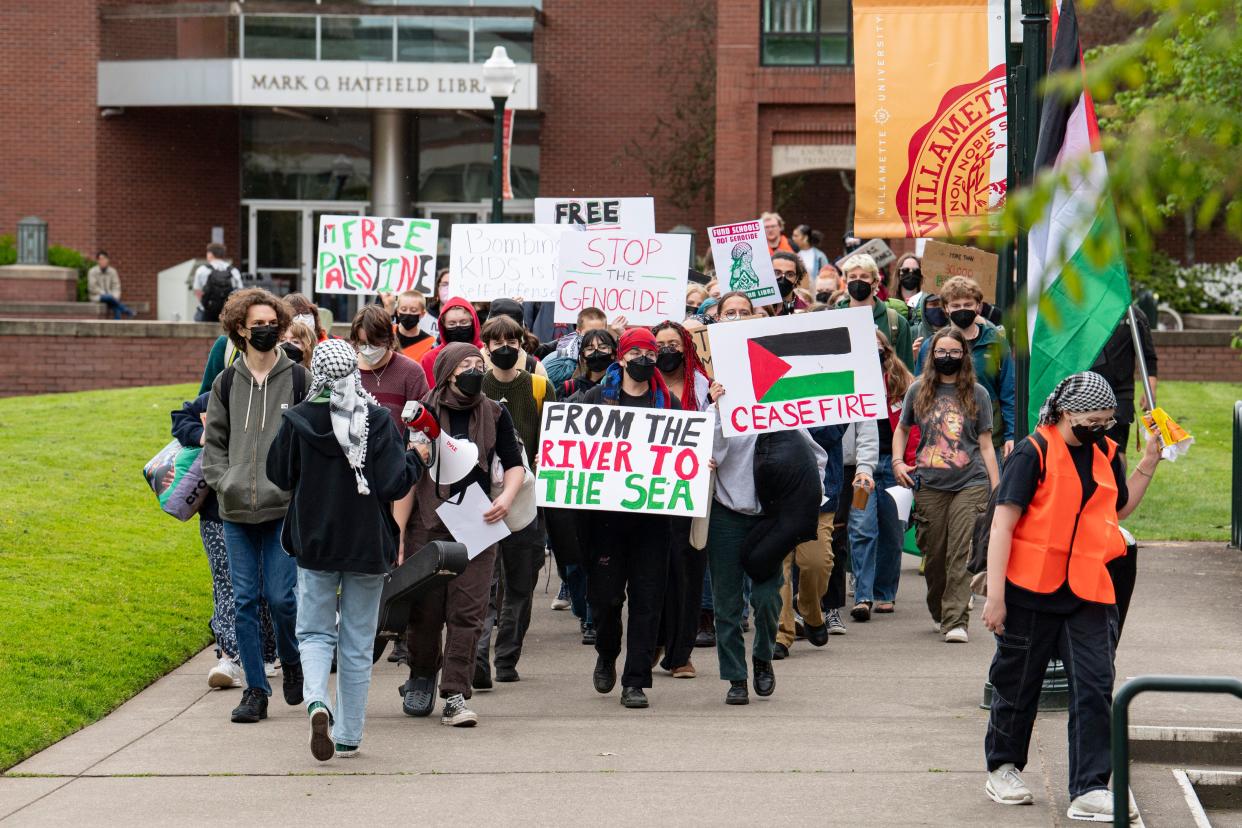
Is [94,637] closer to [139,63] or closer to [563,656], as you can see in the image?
[563,656]

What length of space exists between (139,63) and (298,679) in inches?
1088

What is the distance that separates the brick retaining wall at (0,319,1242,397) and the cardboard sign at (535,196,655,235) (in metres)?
12.2

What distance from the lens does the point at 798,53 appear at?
2995cm

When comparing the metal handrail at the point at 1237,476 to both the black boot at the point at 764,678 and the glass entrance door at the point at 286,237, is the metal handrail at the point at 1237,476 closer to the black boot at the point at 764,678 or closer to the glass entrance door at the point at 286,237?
the black boot at the point at 764,678

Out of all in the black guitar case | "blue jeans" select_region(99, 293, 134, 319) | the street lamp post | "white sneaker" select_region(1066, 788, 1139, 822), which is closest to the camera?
"white sneaker" select_region(1066, 788, 1139, 822)

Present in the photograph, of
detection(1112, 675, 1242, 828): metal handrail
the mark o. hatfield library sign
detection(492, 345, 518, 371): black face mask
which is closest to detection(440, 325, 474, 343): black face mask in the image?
detection(492, 345, 518, 371): black face mask

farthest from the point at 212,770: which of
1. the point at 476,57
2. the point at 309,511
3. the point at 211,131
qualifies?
the point at 211,131

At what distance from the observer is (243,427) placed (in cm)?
812

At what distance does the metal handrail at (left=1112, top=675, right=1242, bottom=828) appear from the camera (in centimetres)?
488

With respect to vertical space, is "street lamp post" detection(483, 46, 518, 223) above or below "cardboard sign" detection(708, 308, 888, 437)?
above

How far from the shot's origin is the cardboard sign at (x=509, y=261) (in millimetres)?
13531

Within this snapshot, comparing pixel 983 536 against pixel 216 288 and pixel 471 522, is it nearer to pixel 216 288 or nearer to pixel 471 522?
pixel 471 522

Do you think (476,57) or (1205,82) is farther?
(476,57)

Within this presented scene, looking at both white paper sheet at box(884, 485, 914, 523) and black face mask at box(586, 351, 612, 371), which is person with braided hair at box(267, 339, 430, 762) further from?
white paper sheet at box(884, 485, 914, 523)
